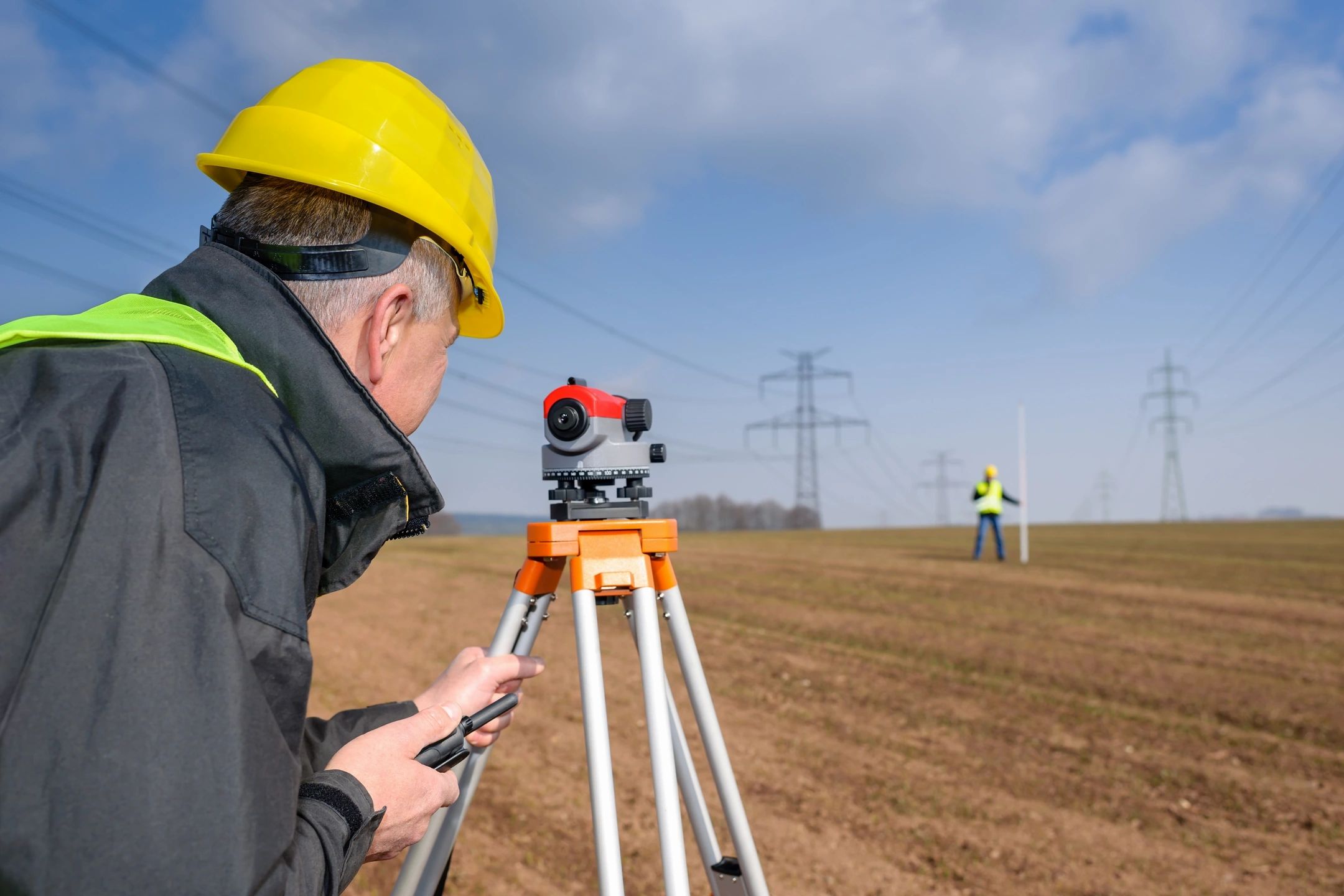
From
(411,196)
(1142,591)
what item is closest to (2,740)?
(411,196)

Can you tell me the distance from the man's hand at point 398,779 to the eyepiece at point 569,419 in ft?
2.95

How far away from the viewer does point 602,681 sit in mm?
2107

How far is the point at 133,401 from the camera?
805mm

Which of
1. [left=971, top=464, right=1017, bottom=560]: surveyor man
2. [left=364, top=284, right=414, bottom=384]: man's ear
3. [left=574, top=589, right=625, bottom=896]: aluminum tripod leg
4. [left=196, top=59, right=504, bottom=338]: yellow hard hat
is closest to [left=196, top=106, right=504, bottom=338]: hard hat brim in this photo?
[left=196, top=59, right=504, bottom=338]: yellow hard hat

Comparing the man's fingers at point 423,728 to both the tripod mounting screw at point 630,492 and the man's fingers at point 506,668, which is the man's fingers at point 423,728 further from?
the tripod mounting screw at point 630,492

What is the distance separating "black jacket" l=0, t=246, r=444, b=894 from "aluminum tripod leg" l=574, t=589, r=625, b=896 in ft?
3.20

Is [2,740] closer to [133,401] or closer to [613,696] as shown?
[133,401]

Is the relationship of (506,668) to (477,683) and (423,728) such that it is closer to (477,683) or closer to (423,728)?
(477,683)

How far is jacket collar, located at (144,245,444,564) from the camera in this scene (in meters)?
1.06

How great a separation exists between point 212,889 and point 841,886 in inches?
129

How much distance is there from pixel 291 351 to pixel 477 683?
84cm

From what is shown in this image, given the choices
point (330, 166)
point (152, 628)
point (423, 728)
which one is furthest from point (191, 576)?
point (330, 166)

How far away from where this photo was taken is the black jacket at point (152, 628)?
27.5 inches

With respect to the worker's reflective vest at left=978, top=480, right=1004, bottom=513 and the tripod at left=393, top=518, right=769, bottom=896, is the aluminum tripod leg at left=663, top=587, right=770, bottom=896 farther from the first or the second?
Result: the worker's reflective vest at left=978, top=480, right=1004, bottom=513
